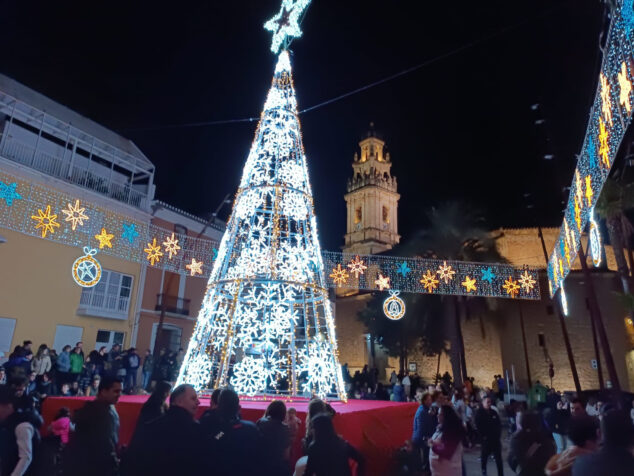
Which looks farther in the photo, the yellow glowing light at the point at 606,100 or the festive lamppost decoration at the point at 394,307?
the festive lamppost decoration at the point at 394,307

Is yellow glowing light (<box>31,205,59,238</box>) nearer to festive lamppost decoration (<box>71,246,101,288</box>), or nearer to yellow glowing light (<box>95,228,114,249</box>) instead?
yellow glowing light (<box>95,228,114,249</box>)

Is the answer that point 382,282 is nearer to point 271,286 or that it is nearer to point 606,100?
point 271,286

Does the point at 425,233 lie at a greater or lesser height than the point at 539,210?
lesser

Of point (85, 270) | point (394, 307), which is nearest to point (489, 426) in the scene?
point (394, 307)

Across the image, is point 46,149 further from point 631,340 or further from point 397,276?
point 631,340

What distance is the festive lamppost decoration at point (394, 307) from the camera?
45.5ft

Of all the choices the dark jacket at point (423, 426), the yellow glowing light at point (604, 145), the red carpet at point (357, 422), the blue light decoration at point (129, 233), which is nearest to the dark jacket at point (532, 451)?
the red carpet at point (357, 422)

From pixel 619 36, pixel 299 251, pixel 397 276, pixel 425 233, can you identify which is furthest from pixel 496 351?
pixel 619 36

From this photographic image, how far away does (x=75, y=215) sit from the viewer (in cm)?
1021

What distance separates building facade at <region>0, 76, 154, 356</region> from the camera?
52.3ft

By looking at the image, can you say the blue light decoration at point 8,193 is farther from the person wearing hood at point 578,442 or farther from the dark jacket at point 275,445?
the person wearing hood at point 578,442

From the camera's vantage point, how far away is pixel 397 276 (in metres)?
13.9

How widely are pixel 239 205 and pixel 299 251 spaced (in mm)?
1425

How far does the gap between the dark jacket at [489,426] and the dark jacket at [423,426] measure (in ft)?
5.09
